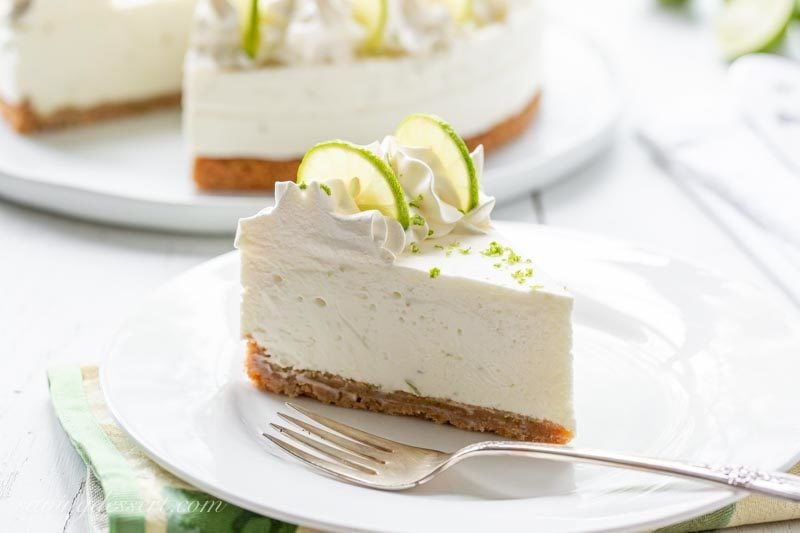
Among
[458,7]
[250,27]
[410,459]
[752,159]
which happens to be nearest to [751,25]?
[752,159]

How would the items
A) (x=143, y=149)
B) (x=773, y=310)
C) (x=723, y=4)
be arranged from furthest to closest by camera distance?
(x=723, y=4) < (x=143, y=149) < (x=773, y=310)

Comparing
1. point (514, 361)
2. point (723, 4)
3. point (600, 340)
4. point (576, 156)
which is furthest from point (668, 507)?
point (723, 4)

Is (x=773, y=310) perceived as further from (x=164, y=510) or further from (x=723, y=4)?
(x=723, y=4)

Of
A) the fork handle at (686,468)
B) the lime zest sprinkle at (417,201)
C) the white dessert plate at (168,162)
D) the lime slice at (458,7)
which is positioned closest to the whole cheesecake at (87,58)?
the white dessert plate at (168,162)

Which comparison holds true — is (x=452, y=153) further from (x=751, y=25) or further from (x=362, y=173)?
(x=751, y=25)

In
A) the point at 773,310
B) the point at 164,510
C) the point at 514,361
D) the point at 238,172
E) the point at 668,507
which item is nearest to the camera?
the point at 668,507

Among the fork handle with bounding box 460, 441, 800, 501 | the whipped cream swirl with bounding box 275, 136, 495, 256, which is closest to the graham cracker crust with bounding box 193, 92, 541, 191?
the whipped cream swirl with bounding box 275, 136, 495, 256

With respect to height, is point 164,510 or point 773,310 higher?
point 773,310
